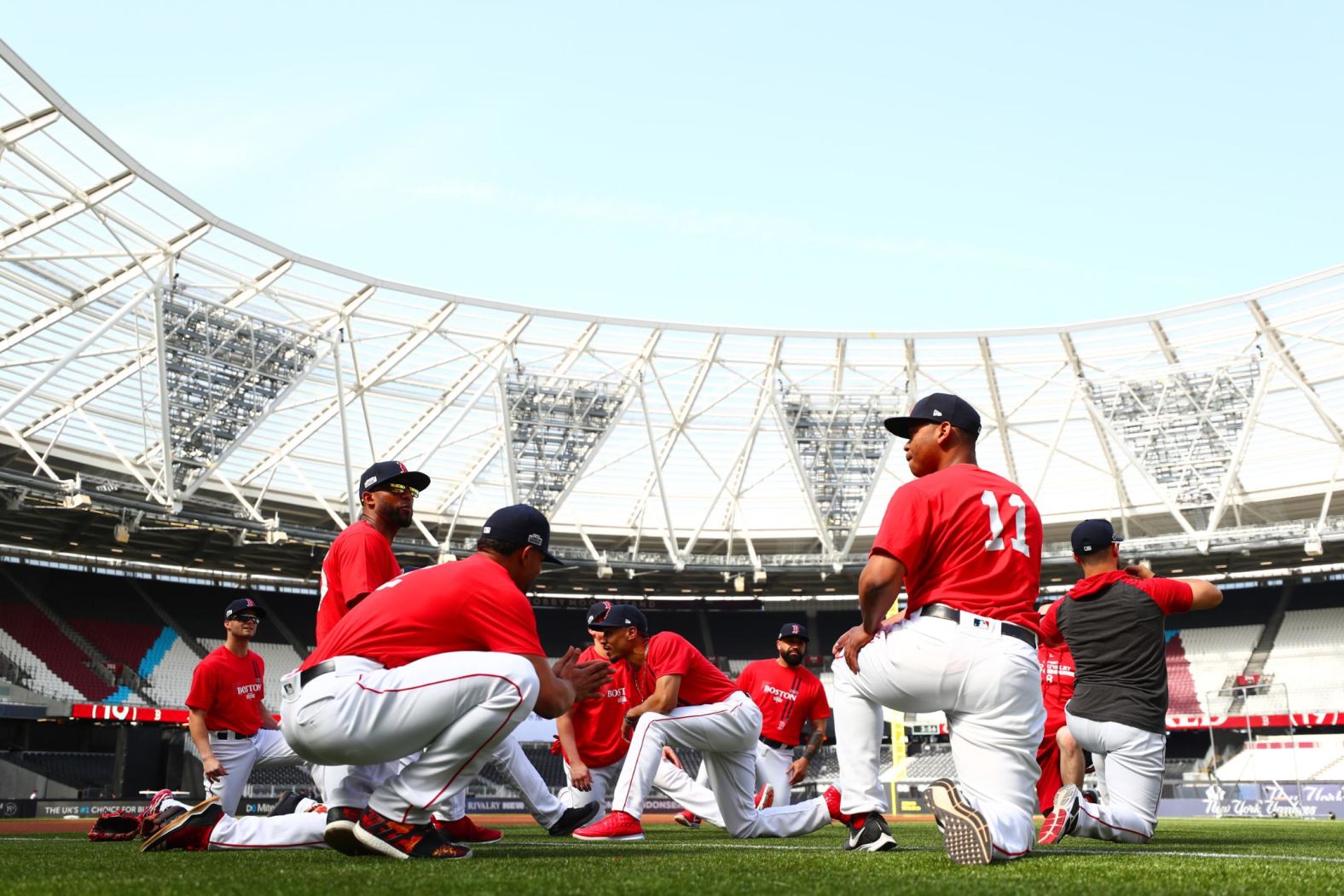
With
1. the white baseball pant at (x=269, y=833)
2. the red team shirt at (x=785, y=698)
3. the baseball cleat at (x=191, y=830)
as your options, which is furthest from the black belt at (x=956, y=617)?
the red team shirt at (x=785, y=698)

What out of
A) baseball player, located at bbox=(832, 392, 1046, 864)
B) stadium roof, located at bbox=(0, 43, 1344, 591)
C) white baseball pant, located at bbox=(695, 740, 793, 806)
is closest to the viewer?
baseball player, located at bbox=(832, 392, 1046, 864)

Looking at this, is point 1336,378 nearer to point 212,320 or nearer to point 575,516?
point 575,516

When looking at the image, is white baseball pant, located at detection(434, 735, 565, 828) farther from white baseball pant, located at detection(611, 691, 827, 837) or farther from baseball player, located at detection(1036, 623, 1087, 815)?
baseball player, located at detection(1036, 623, 1087, 815)

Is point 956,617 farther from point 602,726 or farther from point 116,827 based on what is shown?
point 116,827

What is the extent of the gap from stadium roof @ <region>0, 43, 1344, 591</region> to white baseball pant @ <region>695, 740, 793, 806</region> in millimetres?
16716

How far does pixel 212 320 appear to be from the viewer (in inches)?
951

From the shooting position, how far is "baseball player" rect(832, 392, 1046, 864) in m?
4.41

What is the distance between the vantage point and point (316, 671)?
4.94 m

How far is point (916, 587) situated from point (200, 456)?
23.2m

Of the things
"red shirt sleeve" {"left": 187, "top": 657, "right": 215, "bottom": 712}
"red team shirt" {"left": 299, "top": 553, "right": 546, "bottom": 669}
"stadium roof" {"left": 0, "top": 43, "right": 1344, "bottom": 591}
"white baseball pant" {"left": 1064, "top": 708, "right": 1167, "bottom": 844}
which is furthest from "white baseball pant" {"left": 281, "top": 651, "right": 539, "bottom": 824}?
"stadium roof" {"left": 0, "top": 43, "right": 1344, "bottom": 591}

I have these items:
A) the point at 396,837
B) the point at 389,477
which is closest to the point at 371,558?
the point at 389,477

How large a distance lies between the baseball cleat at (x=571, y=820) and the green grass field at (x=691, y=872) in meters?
2.48

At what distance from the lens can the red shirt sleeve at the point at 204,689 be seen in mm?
8914

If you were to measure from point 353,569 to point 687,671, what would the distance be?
2.59 metres
